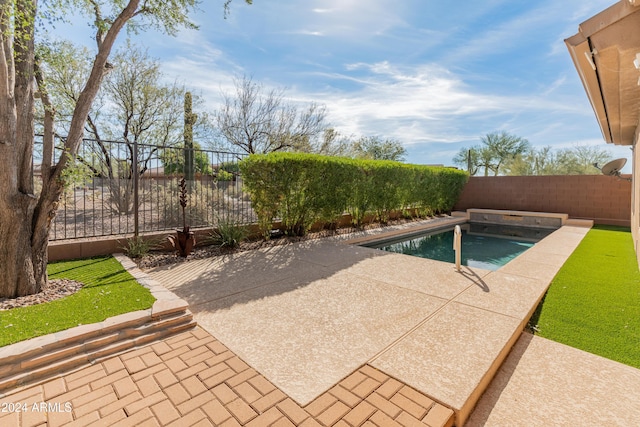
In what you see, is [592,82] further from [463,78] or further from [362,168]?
[463,78]

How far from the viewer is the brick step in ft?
7.34

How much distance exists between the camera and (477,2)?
7.16 meters

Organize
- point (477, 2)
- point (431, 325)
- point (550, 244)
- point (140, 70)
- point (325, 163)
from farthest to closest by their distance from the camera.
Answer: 1. point (140, 70)
2. point (325, 163)
3. point (550, 244)
4. point (477, 2)
5. point (431, 325)

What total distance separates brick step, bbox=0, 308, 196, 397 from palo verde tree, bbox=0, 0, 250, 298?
5.94 feet

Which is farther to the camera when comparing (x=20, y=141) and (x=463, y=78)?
(x=463, y=78)

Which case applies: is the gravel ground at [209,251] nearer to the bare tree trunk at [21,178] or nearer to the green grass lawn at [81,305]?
the green grass lawn at [81,305]

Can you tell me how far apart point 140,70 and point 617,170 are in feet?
57.2

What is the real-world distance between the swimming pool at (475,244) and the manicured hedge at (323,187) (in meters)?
1.65

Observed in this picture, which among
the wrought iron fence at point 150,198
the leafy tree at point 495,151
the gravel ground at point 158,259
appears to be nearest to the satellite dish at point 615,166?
the gravel ground at point 158,259

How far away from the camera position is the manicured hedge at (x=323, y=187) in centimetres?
735

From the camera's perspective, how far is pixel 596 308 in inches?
146

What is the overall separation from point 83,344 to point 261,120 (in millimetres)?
13438

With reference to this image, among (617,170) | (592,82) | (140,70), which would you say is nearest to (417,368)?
(592,82)

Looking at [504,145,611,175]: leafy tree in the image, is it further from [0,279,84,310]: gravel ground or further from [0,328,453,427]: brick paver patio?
[0,279,84,310]: gravel ground
